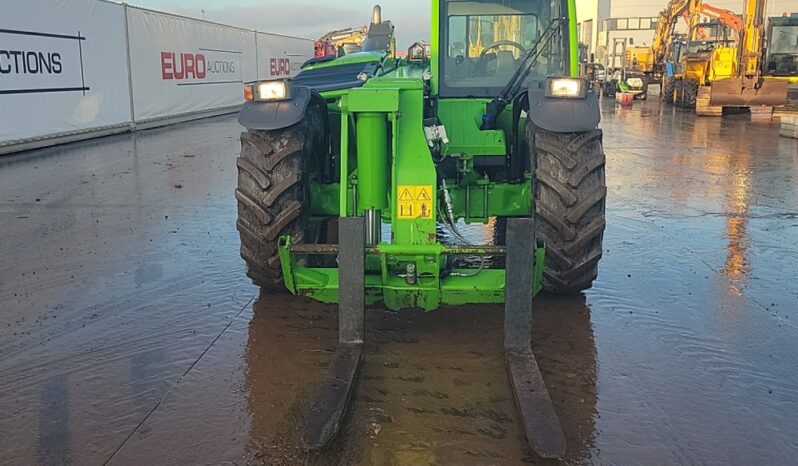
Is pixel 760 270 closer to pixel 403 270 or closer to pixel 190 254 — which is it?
pixel 403 270

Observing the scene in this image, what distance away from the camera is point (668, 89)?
28.8 m

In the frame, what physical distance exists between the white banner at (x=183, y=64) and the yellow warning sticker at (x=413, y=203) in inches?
630

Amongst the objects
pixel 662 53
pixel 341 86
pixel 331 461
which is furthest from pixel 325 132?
pixel 662 53

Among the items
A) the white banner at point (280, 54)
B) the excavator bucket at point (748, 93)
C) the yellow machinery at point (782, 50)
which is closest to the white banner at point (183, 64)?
the white banner at point (280, 54)

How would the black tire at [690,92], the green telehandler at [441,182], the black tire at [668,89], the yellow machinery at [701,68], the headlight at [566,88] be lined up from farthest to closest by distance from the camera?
the black tire at [668,89] < the black tire at [690,92] < the yellow machinery at [701,68] < the headlight at [566,88] < the green telehandler at [441,182]

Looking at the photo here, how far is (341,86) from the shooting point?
19.2 feet

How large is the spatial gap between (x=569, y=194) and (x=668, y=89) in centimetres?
2655

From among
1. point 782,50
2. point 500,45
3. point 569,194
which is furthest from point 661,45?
point 569,194

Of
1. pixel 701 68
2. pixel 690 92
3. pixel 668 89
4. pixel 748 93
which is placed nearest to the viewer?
pixel 748 93

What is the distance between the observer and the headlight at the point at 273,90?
493 centimetres

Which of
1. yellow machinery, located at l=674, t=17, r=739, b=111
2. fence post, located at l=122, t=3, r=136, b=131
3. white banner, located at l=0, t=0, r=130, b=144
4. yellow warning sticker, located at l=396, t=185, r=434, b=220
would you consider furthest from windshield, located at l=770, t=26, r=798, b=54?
yellow warning sticker, located at l=396, t=185, r=434, b=220

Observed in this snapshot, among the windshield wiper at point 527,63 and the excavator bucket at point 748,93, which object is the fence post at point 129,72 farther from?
the excavator bucket at point 748,93

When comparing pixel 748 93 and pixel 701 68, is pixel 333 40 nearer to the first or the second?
pixel 701 68

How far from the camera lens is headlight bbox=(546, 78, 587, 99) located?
476cm
